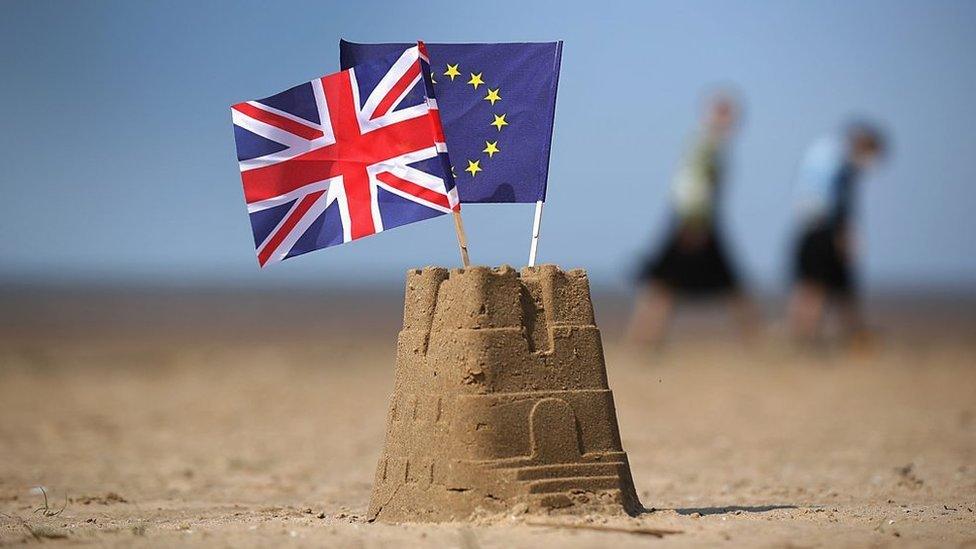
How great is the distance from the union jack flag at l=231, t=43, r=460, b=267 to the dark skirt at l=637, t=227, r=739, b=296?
878 centimetres

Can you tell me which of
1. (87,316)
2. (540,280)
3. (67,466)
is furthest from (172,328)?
(540,280)

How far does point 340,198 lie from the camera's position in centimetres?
700

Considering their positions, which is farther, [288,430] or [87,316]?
[87,316]

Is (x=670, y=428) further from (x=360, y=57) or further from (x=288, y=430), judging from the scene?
(x=360, y=57)

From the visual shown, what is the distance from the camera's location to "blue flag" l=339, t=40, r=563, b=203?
281 inches

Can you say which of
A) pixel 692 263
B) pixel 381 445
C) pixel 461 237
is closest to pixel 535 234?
pixel 461 237

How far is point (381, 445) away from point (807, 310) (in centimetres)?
624

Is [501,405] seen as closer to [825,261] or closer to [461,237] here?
[461,237]

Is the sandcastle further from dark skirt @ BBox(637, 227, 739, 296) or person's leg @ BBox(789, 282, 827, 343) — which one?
person's leg @ BBox(789, 282, 827, 343)

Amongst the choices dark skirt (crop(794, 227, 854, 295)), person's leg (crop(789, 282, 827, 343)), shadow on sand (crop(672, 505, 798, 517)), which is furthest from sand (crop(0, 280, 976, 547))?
dark skirt (crop(794, 227, 854, 295))

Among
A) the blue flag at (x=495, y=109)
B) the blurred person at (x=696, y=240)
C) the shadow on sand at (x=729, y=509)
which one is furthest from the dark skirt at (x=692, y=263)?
the blue flag at (x=495, y=109)

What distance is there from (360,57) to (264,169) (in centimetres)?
76

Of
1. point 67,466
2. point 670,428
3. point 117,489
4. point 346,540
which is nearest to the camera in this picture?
point 346,540

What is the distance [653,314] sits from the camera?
16172 mm
